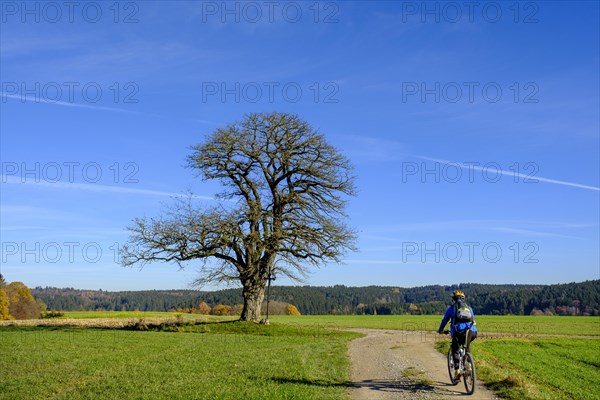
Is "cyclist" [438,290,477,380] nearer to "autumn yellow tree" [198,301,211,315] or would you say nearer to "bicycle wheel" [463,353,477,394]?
"bicycle wheel" [463,353,477,394]

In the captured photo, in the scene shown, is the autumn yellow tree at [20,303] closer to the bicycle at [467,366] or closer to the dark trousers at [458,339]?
the dark trousers at [458,339]

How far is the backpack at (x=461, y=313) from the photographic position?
1408 centimetres

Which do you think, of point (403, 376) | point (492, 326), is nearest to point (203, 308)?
point (492, 326)

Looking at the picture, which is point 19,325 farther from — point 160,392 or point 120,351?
point 160,392

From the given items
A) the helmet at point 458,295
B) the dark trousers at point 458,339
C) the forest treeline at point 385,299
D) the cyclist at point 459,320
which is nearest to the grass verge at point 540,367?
the dark trousers at point 458,339

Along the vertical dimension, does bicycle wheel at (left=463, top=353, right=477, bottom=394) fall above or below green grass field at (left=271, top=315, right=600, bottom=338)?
above

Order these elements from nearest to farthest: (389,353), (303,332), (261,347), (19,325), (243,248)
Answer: (389,353) → (261,347) → (303,332) → (243,248) → (19,325)

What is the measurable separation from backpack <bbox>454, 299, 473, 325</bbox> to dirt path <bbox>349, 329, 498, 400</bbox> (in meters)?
1.90

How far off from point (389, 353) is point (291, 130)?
2206 cm

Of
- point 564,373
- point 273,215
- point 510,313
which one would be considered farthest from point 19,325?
point 510,313

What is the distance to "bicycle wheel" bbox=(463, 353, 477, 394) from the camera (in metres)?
13.6

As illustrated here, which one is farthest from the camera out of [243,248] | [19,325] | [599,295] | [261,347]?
[599,295]

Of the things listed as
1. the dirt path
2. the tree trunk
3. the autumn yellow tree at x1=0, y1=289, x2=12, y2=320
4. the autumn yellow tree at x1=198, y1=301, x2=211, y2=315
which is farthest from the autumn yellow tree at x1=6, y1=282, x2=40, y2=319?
the dirt path

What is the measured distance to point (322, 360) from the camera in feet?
70.6
